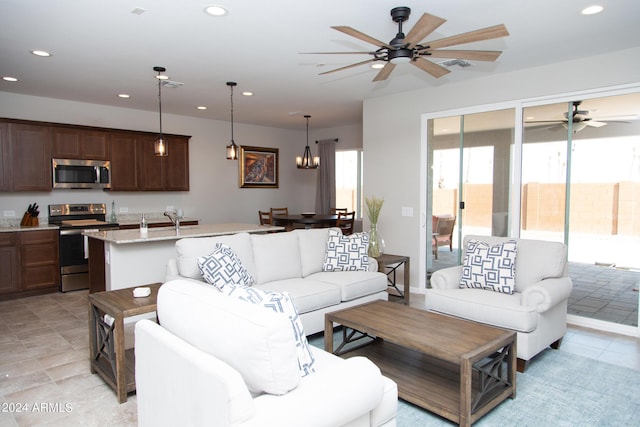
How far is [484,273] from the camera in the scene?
3682mm

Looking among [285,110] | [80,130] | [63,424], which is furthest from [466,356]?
[80,130]

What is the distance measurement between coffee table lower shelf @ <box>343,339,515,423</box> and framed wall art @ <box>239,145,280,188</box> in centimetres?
554

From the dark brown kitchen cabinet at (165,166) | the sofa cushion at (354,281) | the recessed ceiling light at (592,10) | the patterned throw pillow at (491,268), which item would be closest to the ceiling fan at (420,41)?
the recessed ceiling light at (592,10)

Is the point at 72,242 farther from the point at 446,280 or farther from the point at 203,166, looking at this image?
the point at 446,280

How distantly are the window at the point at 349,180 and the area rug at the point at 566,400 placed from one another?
18.1 feet

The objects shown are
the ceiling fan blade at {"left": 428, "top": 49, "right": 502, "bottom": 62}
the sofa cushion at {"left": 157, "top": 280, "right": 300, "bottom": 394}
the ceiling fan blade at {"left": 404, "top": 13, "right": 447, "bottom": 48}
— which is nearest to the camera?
the sofa cushion at {"left": 157, "top": 280, "right": 300, "bottom": 394}

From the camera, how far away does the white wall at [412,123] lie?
14.3ft

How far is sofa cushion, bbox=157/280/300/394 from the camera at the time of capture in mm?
1480

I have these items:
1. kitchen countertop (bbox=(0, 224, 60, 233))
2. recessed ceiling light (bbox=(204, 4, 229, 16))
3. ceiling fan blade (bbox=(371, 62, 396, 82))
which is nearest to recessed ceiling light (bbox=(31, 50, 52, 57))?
recessed ceiling light (bbox=(204, 4, 229, 16))

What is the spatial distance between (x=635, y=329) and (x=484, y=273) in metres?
1.72

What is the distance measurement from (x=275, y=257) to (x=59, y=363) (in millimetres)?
1995

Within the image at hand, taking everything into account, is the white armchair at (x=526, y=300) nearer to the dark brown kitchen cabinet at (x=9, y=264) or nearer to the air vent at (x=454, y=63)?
the air vent at (x=454, y=63)

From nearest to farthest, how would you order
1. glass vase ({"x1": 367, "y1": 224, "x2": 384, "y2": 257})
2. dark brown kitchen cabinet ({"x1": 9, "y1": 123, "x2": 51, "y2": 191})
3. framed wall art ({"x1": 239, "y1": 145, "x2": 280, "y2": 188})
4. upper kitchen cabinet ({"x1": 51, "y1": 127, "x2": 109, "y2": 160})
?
glass vase ({"x1": 367, "y1": 224, "x2": 384, "y2": 257}) < dark brown kitchen cabinet ({"x1": 9, "y1": 123, "x2": 51, "y2": 191}) < upper kitchen cabinet ({"x1": 51, "y1": 127, "x2": 109, "y2": 160}) < framed wall art ({"x1": 239, "y1": 145, "x2": 280, "y2": 188})

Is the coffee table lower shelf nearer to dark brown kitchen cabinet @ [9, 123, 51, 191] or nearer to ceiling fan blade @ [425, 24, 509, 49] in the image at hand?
ceiling fan blade @ [425, 24, 509, 49]
